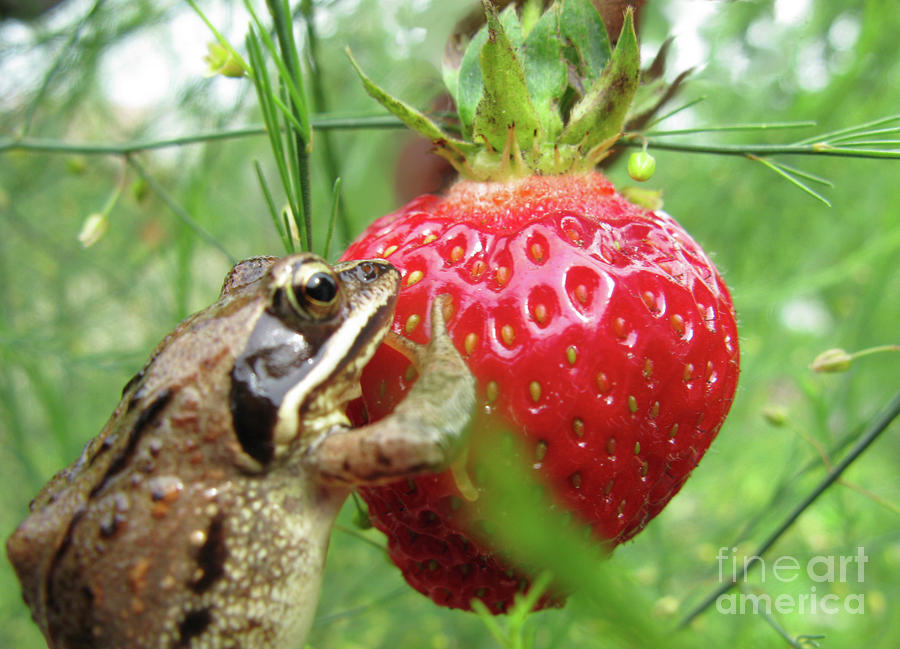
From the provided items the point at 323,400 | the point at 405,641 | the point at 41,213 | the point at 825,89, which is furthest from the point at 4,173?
the point at 825,89

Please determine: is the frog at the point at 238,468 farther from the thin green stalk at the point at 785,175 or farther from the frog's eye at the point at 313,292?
the thin green stalk at the point at 785,175

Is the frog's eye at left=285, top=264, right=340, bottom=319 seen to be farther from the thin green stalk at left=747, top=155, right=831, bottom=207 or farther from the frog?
the thin green stalk at left=747, top=155, right=831, bottom=207

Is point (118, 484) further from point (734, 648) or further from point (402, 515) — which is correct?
point (734, 648)

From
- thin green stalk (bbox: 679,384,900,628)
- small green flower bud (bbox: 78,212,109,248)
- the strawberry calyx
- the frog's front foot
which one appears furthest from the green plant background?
the frog's front foot

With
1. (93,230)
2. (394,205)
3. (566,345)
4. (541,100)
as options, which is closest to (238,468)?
(566,345)

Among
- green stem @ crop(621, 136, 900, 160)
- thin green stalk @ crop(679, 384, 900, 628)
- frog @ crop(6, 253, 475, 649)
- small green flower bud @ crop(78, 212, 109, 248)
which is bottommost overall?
thin green stalk @ crop(679, 384, 900, 628)

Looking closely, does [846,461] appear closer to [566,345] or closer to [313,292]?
[566,345]
